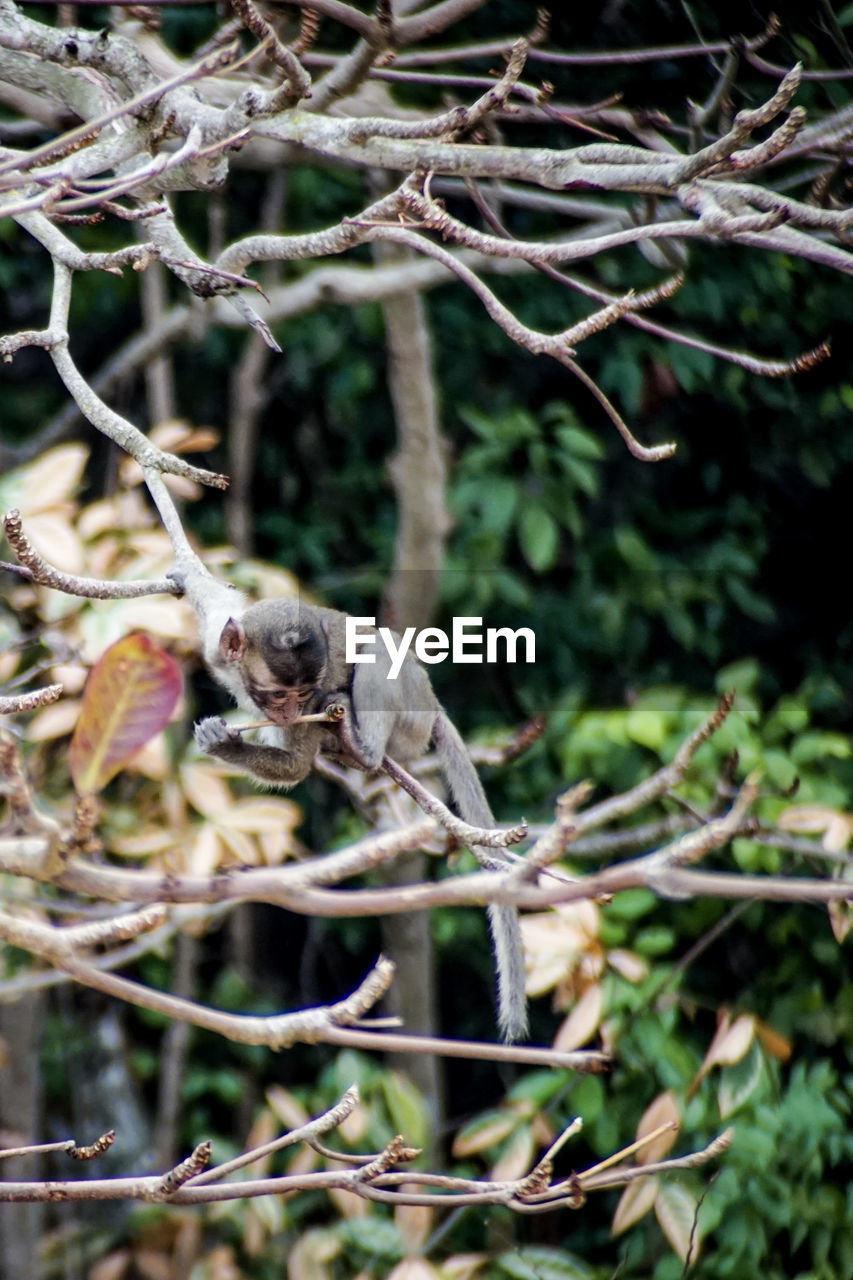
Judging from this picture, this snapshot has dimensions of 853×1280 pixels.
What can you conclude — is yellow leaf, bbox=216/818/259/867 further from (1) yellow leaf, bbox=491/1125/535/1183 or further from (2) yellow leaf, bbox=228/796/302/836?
(1) yellow leaf, bbox=491/1125/535/1183

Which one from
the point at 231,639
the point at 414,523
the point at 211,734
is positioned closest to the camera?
the point at 231,639

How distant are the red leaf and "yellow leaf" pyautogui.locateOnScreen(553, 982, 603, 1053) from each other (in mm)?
1565

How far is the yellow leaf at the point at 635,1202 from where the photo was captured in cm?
218

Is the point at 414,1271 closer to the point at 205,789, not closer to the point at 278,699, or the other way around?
the point at 205,789

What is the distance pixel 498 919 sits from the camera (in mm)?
2062

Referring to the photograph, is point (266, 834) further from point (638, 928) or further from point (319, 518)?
point (319, 518)

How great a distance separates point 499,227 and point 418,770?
104 cm

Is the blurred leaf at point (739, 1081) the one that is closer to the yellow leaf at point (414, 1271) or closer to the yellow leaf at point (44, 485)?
the yellow leaf at point (414, 1271)

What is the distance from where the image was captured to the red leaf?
2.53 ft

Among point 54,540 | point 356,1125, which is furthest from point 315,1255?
point 54,540

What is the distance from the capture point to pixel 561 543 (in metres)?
3.72

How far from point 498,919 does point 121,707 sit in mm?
1386

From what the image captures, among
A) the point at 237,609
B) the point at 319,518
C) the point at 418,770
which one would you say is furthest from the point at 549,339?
the point at 319,518

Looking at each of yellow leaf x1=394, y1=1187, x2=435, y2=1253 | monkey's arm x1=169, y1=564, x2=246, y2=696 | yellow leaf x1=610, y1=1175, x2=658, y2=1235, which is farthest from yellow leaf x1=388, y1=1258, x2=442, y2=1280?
monkey's arm x1=169, y1=564, x2=246, y2=696
